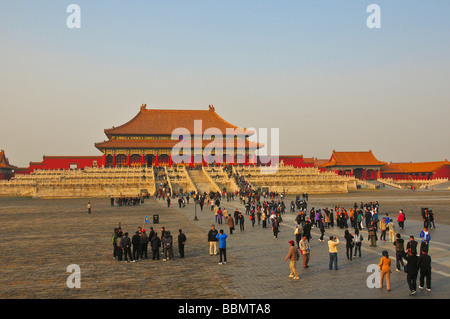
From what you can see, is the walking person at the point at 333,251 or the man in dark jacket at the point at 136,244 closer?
the walking person at the point at 333,251

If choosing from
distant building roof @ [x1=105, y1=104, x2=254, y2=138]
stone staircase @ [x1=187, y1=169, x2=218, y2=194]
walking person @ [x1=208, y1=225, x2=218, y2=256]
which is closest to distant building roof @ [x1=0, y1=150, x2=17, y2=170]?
distant building roof @ [x1=105, y1=104, x2=254, y2=138]

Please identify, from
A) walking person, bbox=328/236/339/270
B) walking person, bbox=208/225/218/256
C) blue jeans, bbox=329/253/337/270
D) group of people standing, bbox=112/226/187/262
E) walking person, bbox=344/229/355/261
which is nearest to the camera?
walking person, bbox=328/236/339/270

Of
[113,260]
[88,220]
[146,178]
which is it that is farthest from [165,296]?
[146,178]

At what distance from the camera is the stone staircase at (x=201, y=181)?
48072 mm

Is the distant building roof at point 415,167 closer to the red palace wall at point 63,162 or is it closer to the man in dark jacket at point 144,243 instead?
the red palace wall at point 63,162

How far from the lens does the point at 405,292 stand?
9.77 metres

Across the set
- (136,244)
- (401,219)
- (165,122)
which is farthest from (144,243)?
(165,122)

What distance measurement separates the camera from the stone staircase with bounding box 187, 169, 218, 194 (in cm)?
4807

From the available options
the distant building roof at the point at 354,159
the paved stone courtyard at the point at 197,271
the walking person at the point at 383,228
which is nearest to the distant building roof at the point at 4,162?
the paved stone courtyard at the point at 197,271

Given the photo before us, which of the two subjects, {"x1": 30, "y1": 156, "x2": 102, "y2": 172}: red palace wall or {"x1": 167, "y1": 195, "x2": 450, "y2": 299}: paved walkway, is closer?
{"x1": 167, "y1": 195, "x2": 450, "y2": 299}: paved walkway

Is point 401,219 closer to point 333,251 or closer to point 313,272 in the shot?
point 333,251

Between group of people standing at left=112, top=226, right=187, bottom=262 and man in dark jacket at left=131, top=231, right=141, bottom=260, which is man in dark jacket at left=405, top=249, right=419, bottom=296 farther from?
man in dark jacket at left=131, top=231, right=141, bottom=260

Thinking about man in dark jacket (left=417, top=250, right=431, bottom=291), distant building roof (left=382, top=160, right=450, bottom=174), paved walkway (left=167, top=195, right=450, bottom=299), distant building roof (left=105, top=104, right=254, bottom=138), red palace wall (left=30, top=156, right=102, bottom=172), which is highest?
distant building roof (left=105, top=104, right=254, bottom=138)
